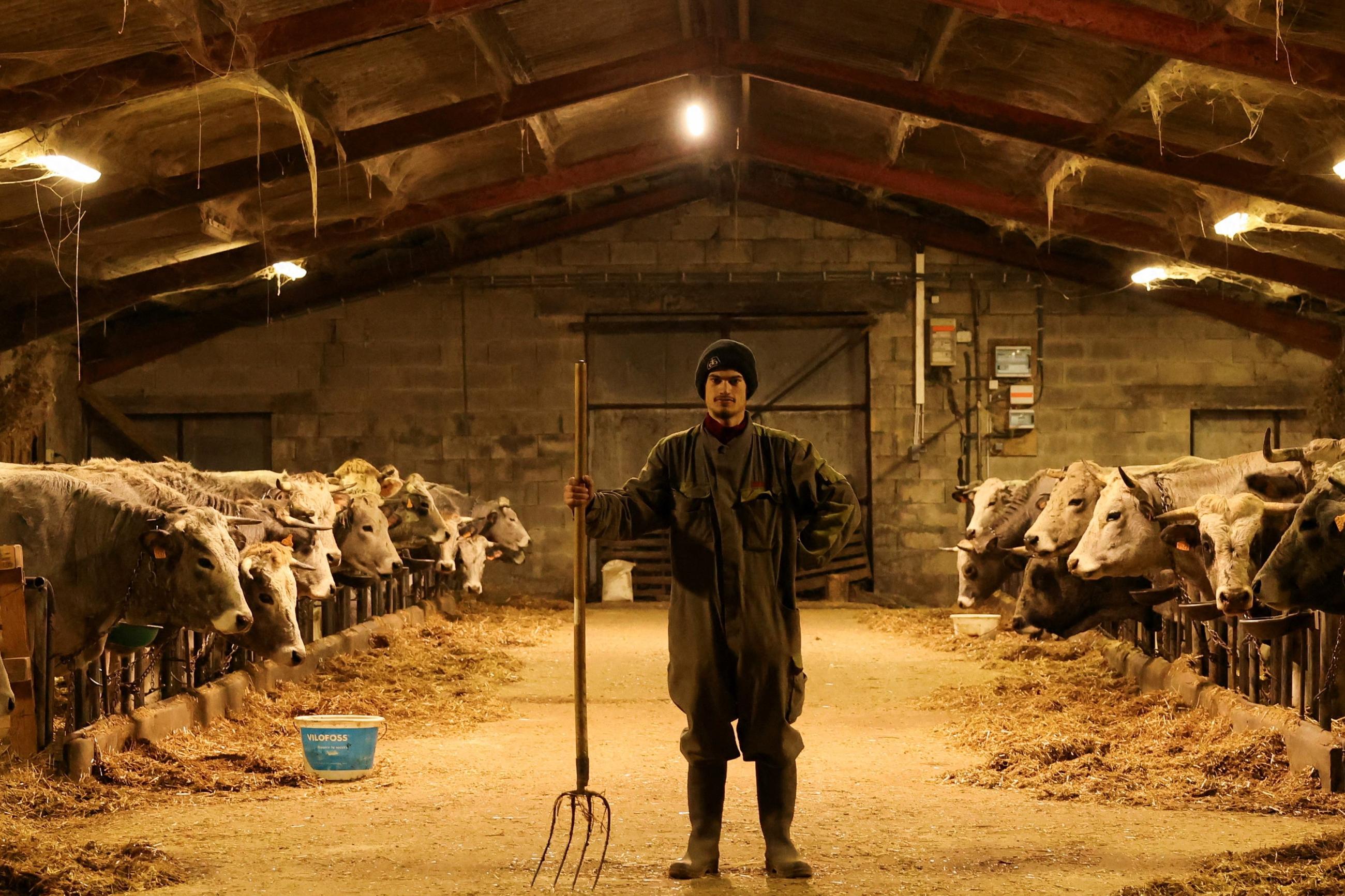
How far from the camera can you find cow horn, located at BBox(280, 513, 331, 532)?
9.18 metres

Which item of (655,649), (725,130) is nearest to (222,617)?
(655,649)

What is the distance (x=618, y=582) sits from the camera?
1736cm

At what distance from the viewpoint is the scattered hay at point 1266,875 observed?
4.31 meters

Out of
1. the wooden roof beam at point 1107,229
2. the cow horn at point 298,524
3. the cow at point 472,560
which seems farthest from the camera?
the cow at point 472,560

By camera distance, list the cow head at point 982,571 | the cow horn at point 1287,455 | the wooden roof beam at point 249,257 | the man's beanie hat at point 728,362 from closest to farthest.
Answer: the man's beanie hat at point 728,362 → the cow horn at point 1287,455 → the cow head at point 982,571 → the wooden roof beam at point 249,257

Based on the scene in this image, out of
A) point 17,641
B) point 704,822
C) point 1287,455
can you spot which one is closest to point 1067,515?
point 1287,455

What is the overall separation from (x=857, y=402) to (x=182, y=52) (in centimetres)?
1098

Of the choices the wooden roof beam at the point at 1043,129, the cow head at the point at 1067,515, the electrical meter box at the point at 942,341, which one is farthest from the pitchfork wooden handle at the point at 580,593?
the electrical meter box at the point at 942,341

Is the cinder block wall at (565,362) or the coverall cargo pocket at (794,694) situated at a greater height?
the cinder block wall at (565,362)

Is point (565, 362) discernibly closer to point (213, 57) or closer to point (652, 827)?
point (213, 57)

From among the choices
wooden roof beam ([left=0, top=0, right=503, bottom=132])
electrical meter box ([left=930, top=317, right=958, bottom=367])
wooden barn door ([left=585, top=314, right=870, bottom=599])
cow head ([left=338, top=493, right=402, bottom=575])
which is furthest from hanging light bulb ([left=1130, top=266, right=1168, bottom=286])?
wooden roof beam ([left=0, top=0, right=503, bottom=132])

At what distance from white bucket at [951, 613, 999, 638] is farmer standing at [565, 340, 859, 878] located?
831cm

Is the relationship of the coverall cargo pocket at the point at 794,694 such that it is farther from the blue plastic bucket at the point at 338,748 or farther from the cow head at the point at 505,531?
the cow head at the point at 505,531

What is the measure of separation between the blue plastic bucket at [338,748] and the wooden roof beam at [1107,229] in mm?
8067
